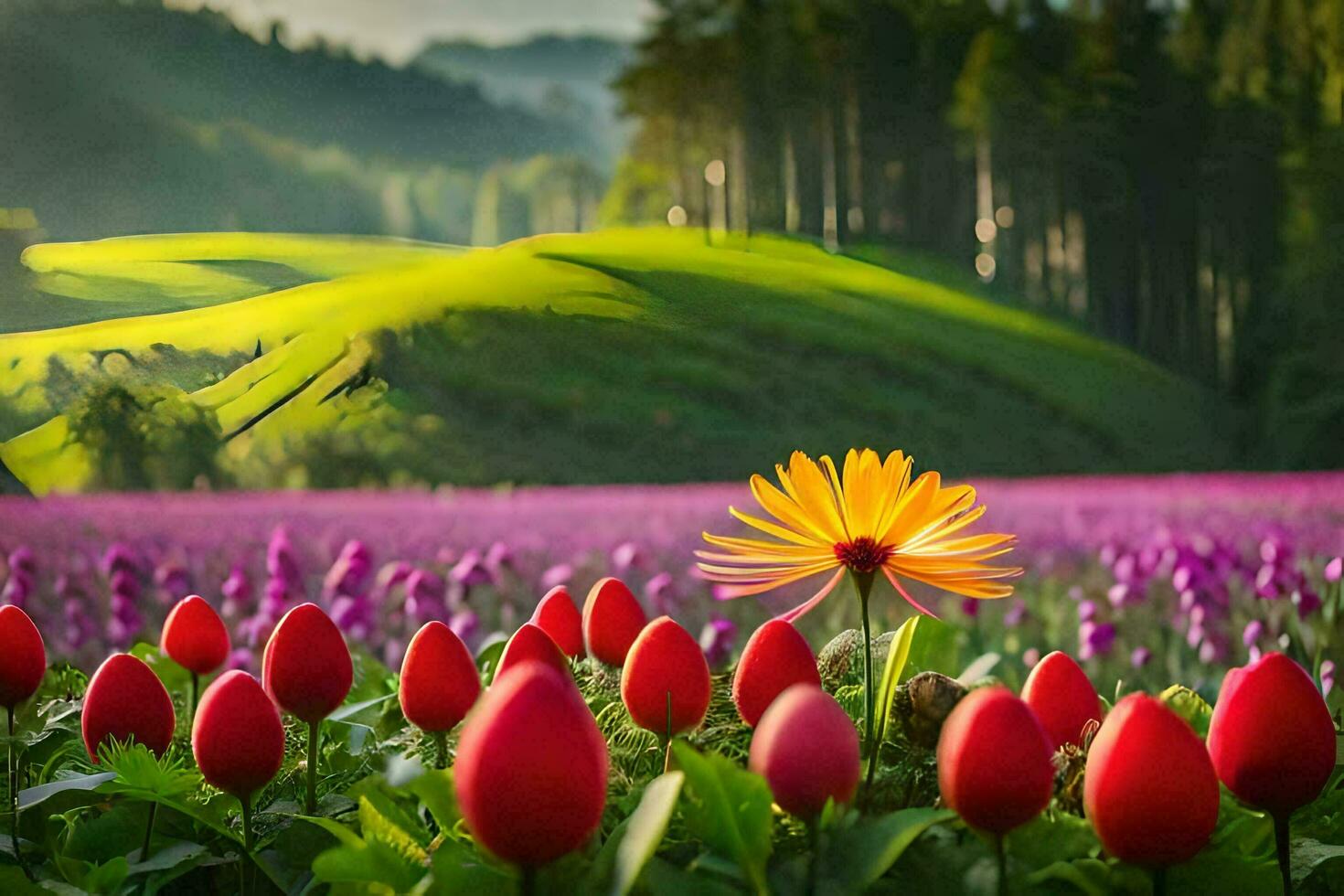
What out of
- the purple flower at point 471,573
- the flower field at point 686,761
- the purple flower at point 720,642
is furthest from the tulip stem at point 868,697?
the purple flower at point 471,573

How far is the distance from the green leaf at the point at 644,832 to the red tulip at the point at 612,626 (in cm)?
17

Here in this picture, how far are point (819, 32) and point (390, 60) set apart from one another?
1362mm

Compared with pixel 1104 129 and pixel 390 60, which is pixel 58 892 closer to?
pixel 390 60

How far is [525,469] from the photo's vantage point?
9.83 feet

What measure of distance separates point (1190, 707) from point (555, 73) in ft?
8.39

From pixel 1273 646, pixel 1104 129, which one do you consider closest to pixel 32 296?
pixel 1273 646

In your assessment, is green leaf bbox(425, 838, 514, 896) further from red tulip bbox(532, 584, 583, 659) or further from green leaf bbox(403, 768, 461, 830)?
red tulip bbox(532, 584, 583, 659)

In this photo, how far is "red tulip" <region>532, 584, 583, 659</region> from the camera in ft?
1.33

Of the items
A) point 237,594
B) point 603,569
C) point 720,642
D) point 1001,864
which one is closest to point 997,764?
point 1001,864

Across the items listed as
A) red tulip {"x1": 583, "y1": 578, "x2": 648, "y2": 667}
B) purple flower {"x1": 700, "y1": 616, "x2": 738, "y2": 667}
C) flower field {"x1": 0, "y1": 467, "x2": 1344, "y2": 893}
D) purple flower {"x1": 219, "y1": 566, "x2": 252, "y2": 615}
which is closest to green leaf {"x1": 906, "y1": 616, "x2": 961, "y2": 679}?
flower field {"x1": 0, "y1": 467, "x2": 1344, "y2": 893}

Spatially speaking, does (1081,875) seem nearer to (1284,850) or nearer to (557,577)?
(1284,850)

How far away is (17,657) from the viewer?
0.35 meters

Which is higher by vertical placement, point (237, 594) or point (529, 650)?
point (529, 650)

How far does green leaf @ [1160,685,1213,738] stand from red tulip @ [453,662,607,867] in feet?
0.68
